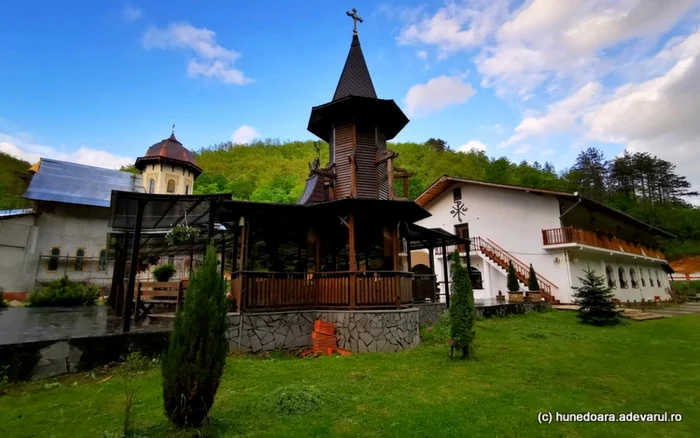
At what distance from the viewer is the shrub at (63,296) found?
678 inches

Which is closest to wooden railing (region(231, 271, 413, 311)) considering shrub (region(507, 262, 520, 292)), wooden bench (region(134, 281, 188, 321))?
wooden bench (region(134, 281, 188, 321))

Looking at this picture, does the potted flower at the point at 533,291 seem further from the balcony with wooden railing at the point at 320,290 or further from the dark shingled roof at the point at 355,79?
the dark shingled roof at the point at 355,79

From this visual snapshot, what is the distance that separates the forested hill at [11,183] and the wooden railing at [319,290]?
3532cm

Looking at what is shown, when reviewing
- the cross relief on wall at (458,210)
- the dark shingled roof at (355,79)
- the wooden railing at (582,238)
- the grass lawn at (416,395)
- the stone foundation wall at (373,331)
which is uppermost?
the dark shingled roof at (355,79)

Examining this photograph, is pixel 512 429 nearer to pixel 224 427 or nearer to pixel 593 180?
pixel 224 427

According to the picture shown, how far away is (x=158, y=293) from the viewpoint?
904cm

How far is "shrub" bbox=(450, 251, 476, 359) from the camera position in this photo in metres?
7.57

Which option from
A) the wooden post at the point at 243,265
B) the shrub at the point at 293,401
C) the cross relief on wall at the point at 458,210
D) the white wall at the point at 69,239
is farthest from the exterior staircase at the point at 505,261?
the white wall at the point at 69,239

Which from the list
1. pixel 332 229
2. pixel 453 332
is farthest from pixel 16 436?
pixel 332 229

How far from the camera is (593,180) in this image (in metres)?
54.3

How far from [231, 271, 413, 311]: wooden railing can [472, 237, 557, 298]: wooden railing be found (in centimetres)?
1261

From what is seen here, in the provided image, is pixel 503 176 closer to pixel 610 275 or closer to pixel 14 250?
pixel 610 275

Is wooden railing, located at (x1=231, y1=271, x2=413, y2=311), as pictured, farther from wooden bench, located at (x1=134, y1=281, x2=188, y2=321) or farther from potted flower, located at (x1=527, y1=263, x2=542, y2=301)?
potted flower, located at (x1=527, y1=263, x2=542, y2=301)

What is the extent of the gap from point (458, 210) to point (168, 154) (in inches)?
990
